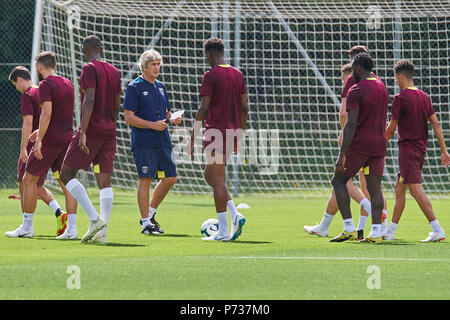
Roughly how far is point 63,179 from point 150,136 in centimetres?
178

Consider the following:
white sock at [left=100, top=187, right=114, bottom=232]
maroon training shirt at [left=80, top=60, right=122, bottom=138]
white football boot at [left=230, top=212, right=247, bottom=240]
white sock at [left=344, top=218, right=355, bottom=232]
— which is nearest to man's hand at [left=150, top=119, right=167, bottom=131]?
maroon training shirt at [left=80, top=60, right=122, bottom=138]

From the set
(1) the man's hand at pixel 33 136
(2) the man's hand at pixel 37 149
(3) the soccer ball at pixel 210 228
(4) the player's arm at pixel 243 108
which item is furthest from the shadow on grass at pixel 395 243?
(1) the man's hand at pixel 33 136

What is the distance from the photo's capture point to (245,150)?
2172 centimetres

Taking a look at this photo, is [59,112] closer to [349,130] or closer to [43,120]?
[43,120]

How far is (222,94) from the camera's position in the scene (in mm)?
9469

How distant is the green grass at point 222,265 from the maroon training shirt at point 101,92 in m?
1.20

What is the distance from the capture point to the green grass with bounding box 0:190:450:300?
5914mm

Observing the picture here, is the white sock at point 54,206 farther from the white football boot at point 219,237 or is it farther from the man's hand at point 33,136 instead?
the white football boot at point 219,237

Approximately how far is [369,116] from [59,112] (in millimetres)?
3412

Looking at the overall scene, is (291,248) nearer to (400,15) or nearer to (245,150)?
(400,15)

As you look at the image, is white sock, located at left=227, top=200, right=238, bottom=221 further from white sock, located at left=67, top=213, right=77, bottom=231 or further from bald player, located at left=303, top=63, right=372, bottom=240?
white sock, located at left=67, top=213, right=77, bottom=231

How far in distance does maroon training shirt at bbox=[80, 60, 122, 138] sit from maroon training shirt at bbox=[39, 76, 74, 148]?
2.03 ft

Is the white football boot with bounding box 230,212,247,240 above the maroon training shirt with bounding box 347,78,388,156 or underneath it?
underneath

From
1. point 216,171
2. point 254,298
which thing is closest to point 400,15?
point 216,171
